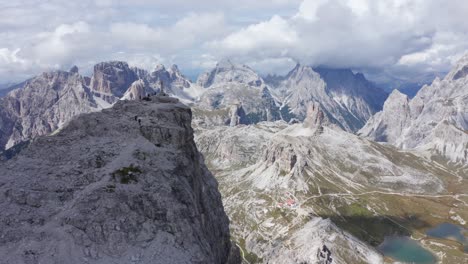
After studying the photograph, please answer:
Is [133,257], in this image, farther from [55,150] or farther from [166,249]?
[55,150]

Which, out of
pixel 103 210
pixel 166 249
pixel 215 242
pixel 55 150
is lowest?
pixel 215 242

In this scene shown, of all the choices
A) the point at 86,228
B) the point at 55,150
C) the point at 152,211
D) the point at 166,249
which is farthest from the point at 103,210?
the point at 55,150

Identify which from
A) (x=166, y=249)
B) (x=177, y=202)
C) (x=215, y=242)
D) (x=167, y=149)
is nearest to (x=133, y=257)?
(x=166, y=249)

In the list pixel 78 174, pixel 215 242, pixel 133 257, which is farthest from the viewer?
pixel 215 242

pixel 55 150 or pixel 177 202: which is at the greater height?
pixel 55 150

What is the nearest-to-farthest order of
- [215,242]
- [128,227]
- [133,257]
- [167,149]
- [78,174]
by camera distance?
1. [133,257]
2. [128,227]
3. [78,174]
4. [167,149]
5. [215,242]

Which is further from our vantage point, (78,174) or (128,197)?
(78,174)
